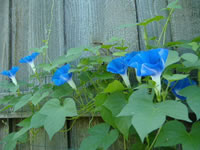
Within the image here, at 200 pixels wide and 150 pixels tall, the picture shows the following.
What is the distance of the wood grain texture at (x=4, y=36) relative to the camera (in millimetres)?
1480

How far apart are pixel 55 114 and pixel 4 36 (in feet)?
3.47

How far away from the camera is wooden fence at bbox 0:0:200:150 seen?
1.04 metres

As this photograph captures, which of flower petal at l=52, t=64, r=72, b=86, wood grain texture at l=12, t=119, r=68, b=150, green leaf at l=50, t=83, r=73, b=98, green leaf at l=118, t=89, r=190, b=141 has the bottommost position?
wood grain texture at l=12, t=119, r=68, b=150

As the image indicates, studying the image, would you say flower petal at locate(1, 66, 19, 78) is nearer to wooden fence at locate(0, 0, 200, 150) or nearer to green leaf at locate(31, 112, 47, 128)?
wooden fence at locate(0, 0, 200, 150)

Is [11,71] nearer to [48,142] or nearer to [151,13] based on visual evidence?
[48,142]

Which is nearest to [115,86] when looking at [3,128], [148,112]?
[148,112]

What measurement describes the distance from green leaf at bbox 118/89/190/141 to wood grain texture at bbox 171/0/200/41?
21.9 inches

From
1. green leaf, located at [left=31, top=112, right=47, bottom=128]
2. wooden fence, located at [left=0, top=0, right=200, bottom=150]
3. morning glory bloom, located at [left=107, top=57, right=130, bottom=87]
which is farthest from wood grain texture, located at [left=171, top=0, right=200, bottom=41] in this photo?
green leaf, located at [left=31, top=112, right=47, bottom=128]

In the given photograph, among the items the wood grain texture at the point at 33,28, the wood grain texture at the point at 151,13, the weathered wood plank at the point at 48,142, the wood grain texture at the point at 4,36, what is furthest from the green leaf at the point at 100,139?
the wood grain texture at the point at 4,36

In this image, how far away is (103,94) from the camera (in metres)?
0.80

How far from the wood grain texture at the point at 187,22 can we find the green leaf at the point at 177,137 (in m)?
0.49

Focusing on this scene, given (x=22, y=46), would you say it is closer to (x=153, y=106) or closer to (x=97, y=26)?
(x=97, y=26)

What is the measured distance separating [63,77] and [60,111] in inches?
9.2

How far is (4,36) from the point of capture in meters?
1.53
